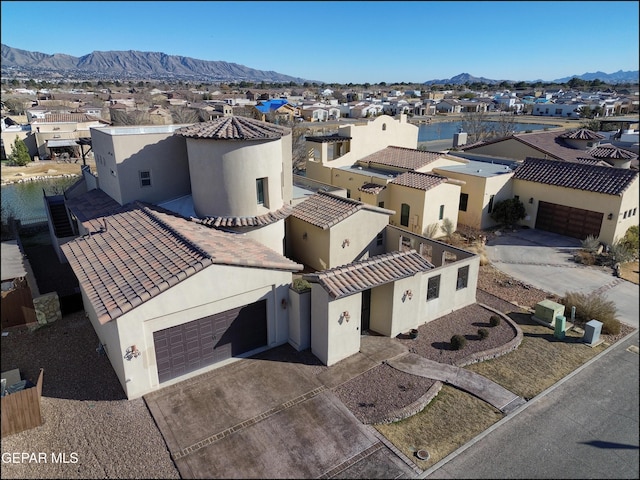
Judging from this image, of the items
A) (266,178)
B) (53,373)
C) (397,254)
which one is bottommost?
(53,373)

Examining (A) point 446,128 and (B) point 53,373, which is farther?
(A) point 446,128

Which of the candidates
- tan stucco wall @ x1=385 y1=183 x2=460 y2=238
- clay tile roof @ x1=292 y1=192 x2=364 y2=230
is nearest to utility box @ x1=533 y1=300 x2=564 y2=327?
clay tile roof @ x1=292 y1=192 x2=364 y2=230

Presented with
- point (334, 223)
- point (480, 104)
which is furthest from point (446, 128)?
point (334, 223)

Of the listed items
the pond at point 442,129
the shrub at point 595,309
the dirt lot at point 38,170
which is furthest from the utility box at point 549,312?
the pond at point 442,129

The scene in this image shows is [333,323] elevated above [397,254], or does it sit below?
below

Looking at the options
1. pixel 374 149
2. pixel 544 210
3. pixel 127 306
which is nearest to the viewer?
pixel 127 306

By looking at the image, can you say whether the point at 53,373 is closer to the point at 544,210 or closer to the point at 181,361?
the point at 181,361

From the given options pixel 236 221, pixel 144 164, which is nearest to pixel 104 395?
pixel 236 221

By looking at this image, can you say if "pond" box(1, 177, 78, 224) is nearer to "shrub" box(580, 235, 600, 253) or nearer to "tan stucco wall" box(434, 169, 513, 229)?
"tan stucco wall" box(434, 169, 513, 229)
